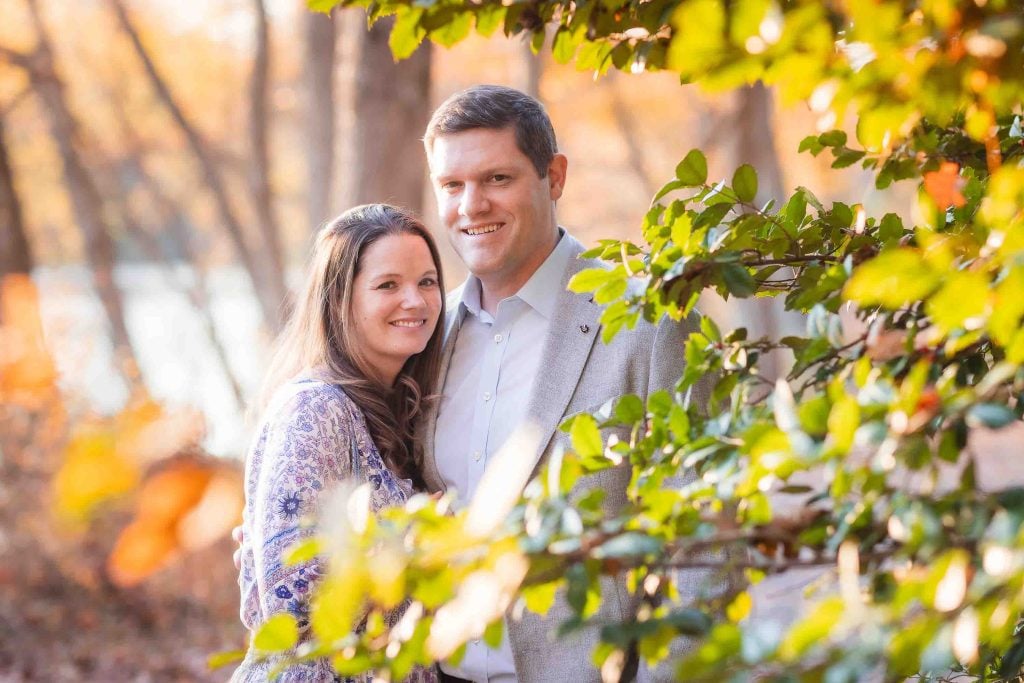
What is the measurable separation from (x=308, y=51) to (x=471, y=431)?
731cm

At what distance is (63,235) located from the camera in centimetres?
2420

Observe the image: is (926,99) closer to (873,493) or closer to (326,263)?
(873,493)

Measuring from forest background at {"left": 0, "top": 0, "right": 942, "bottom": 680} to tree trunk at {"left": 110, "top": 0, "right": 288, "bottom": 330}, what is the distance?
0.11 ft

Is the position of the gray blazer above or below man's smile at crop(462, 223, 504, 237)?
below

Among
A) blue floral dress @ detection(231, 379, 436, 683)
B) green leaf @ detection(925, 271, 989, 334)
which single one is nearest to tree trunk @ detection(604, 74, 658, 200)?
blue floral dress @ detection(231, 379, 436, 683)

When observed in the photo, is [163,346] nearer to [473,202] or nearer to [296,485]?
[473,202]

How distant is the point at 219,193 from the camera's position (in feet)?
41.0

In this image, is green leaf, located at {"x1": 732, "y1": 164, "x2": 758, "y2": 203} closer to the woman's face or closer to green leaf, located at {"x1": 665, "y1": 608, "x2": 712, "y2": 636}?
green leaf, located at {"x1": 665, "y1": 608, "x2": 712, "y2": 636}

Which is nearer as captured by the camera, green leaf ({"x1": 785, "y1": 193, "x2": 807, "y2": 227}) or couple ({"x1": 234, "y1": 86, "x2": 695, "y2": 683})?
green leaf ({"x1": 785, "y1": 193, "x2": 807, "y2": 227})

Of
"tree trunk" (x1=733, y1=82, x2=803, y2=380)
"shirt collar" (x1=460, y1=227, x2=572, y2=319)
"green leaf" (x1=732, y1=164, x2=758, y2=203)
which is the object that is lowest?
"shirt collar" (x1=460, y1=227, x2=572, y2=319)

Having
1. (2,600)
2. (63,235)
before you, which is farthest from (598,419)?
(63,235)

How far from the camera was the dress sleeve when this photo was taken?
2551mm

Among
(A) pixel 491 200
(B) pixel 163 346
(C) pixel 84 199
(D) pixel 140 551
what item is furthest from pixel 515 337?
(B) pixel 163 346

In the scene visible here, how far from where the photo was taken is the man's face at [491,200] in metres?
3.05
